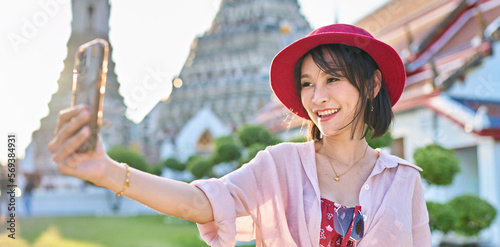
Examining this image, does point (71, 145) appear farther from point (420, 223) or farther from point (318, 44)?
point (420, 223)

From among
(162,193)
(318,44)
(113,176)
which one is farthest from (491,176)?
(113,176)

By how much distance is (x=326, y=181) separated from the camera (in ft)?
6.26

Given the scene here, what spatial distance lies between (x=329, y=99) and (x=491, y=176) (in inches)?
256

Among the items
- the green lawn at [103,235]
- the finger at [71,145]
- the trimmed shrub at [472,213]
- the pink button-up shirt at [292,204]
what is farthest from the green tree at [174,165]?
the finger at [71,145]

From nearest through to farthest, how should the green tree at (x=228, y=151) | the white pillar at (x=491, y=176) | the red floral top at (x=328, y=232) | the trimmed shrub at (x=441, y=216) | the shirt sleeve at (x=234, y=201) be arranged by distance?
the shirt sleeve at (x=234, y=201)
the red floral top at (x=328, y=232)
the trimmed shrub at (x=441, y=216)
the white pillar at (x=491, y=176)
the green tree at (x=228, y=151)

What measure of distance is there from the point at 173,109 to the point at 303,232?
3291cm

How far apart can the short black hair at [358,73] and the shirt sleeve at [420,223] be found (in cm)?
31

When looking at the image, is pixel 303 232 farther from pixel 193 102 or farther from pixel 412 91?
pixel 193 102

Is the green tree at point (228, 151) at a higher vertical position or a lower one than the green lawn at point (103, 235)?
higher

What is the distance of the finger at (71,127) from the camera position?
1155 millimetres

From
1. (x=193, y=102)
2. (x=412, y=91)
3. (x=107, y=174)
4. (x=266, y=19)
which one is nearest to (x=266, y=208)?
(x=107, y=174)

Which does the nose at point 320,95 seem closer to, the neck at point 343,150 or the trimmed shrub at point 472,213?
the neck at point 343,150

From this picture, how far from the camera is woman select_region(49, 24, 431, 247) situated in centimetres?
167

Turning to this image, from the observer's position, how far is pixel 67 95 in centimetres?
2623
